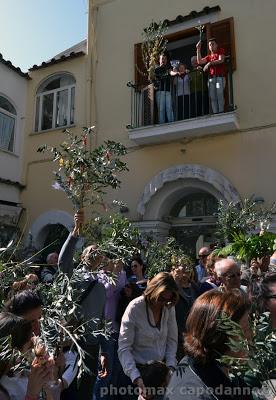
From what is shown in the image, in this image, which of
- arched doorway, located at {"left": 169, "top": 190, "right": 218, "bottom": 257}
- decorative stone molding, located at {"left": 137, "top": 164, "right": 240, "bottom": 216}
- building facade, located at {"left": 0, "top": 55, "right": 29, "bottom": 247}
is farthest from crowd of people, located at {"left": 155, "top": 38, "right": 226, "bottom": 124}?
building facade, located at {"left": 0, "top": 55, "right": 29, "bottom": 247}

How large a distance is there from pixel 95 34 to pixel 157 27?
199 centimetres

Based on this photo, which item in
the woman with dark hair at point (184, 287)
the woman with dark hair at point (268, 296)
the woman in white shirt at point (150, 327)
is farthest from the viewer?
the woman with dark hair at point (184, 287)

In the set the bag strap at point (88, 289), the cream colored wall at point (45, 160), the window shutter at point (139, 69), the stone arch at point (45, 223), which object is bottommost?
the bag strap at point (88, 289)

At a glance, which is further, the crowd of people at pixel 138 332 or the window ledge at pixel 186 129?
the window ledge at pixel 186 129

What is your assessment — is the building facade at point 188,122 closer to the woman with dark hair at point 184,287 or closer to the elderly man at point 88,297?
the woman with dark hair at point 184,287

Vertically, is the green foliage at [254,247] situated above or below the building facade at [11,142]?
below

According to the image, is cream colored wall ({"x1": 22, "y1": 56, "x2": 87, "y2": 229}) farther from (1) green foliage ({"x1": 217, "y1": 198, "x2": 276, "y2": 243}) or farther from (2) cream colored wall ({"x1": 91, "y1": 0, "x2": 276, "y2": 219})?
(1) green foliage ({"x1": 217, "y1": 198, "x2": 276, "y2": 243})

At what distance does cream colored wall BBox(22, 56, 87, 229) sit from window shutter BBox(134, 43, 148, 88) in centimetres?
156

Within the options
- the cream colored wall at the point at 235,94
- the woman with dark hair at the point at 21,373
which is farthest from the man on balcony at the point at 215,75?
the woman with dark hair at the point at 21,373

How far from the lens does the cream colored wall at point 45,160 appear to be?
35.9 feet

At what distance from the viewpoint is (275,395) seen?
1667 mm

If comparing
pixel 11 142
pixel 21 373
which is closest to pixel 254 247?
pixel 21 373

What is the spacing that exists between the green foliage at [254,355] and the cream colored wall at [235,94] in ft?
22.7

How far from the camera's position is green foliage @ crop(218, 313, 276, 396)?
66.5 inches
